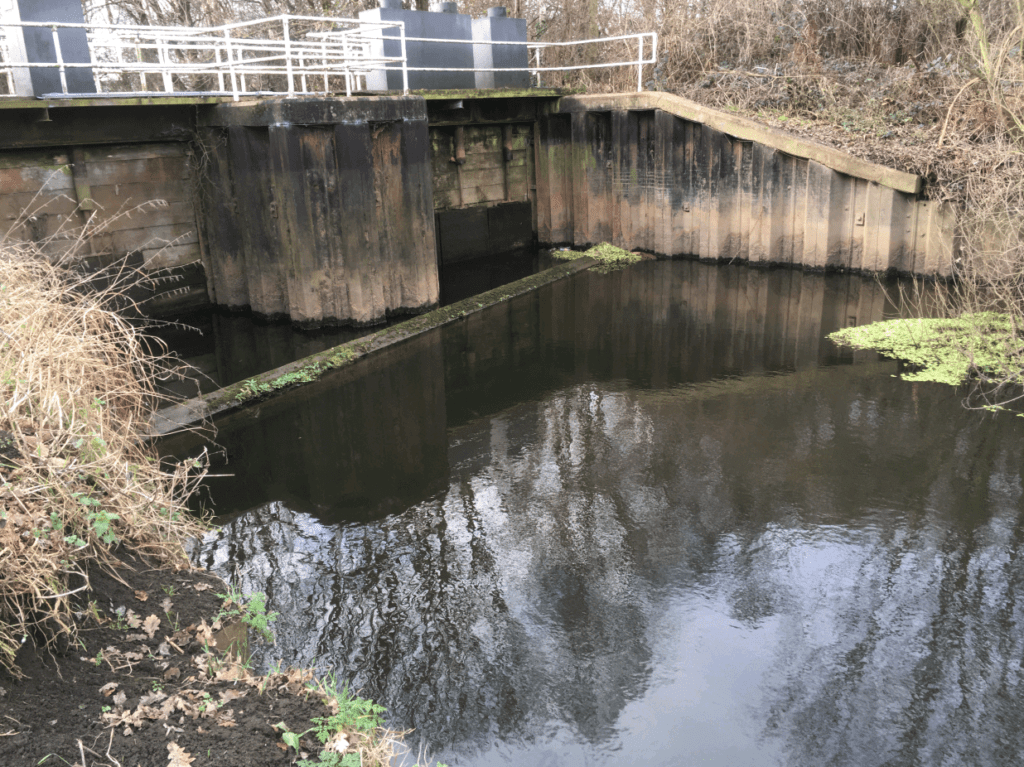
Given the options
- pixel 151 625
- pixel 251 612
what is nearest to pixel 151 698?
pixel 151 625

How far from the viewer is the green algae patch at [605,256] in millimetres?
16734

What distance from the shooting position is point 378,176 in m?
12.0

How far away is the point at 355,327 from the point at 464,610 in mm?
7309

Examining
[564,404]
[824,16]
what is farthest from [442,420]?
[824,16]

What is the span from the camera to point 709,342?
11680 millimetres

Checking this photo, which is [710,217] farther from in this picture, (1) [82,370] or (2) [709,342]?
(1) [82,370]

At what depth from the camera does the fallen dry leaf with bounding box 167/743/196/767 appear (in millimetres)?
3492

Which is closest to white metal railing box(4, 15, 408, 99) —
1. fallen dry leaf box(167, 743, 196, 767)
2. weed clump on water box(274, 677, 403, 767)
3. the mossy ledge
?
the mossy ledge

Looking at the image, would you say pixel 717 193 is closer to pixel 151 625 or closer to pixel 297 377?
pixel 297 377

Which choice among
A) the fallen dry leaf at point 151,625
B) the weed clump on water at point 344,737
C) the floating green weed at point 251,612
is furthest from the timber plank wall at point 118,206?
the weed clump on water at point 344,737

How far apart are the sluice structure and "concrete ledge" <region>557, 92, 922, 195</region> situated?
0.04 meters

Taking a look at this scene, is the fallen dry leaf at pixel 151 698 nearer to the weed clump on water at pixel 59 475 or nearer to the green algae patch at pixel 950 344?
the weed clump on water at pixel 59 475

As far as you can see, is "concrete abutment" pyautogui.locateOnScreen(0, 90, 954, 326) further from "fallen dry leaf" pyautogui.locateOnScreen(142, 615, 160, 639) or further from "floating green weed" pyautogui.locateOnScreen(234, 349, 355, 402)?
"fallen dry leaf" pyautogui.locateOnScreen(142, 615, 160, 639)

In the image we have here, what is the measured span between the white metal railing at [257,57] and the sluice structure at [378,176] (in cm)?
11
